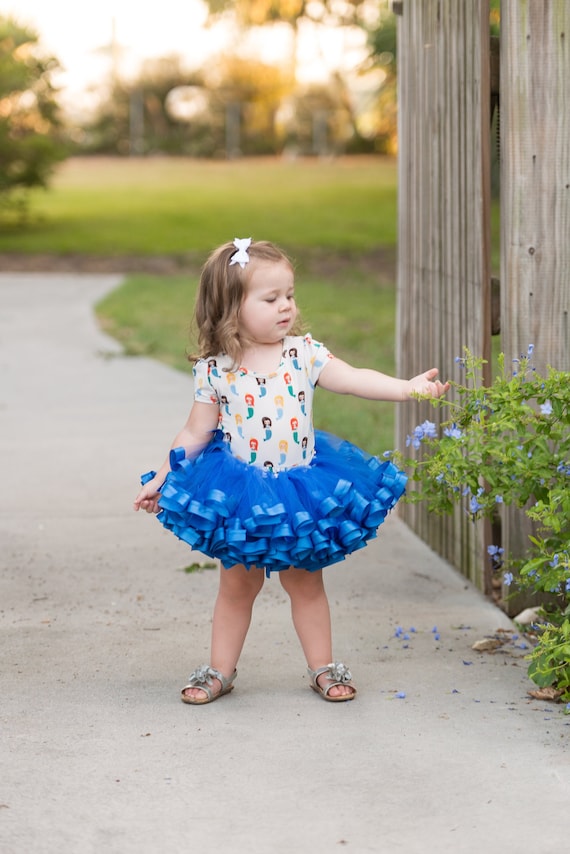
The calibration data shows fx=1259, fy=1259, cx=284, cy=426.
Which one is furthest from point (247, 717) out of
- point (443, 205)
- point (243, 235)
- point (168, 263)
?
point (243, 235)

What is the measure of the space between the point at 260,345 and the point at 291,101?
41.7 metres

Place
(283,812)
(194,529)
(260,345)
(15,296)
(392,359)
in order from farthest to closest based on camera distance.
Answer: (15,296)
(392,359)
(260,345)
(194,529)
(283,812)

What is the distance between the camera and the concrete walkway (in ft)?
9.40

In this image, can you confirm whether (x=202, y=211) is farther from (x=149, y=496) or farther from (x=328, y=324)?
(x=149, y=496)

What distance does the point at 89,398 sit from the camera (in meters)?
8.27

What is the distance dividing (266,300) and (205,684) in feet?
3.69

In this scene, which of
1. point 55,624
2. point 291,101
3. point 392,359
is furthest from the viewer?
point 291,101

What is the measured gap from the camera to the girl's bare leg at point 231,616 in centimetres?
369

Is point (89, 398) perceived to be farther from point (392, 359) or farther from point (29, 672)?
point (29, 672)

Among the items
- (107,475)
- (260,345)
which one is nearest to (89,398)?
(107,475)

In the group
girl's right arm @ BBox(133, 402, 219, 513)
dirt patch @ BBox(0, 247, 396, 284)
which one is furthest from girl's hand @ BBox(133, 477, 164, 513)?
dirt patch @ BBox(0, 247, 396, 284)

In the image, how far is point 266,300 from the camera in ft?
11.7

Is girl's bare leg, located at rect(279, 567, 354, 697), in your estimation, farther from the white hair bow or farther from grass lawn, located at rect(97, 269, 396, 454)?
grass lawn, located at rect(97, 269, 396, 454)

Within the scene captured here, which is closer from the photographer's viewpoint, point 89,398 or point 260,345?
point 260,345
